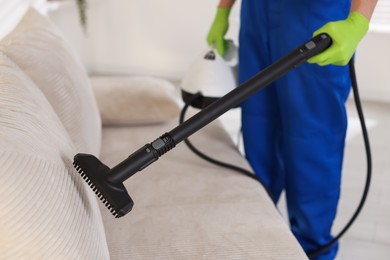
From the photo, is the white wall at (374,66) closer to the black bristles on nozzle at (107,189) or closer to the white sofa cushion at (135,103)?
the white sofa cushion at (135,103)

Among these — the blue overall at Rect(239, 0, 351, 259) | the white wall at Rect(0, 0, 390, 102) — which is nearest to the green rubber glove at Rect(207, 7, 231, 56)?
the blue overall at Rect(239, 0, 351, 259)

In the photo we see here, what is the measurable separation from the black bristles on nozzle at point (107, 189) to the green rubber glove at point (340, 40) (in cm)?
48

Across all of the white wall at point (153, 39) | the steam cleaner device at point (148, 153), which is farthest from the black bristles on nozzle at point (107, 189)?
the white wall at point (153, 39)

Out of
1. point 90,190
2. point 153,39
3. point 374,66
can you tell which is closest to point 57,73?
point 90,190

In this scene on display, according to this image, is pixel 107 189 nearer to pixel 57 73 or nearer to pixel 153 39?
pixel 57 73

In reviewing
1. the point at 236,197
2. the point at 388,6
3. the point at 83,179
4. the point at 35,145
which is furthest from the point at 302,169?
the point at 388,6

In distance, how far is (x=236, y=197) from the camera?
1.24m

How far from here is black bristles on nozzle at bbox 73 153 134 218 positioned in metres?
0.83

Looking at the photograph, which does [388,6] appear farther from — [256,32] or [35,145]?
[35,145]

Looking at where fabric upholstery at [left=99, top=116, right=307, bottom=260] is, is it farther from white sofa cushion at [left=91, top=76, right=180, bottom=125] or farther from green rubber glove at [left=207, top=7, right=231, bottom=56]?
green rubber glove at [left=207, top=7, right=231, bottom=56]

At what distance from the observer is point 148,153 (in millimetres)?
854

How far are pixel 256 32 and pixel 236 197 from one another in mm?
484

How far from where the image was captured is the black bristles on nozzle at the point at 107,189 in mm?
830

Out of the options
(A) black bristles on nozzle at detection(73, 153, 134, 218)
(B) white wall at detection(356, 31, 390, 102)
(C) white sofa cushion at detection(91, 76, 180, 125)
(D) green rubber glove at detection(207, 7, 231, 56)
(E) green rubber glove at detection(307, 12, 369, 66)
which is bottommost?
(B) white wall at detection(356, 31, 390, 102)
